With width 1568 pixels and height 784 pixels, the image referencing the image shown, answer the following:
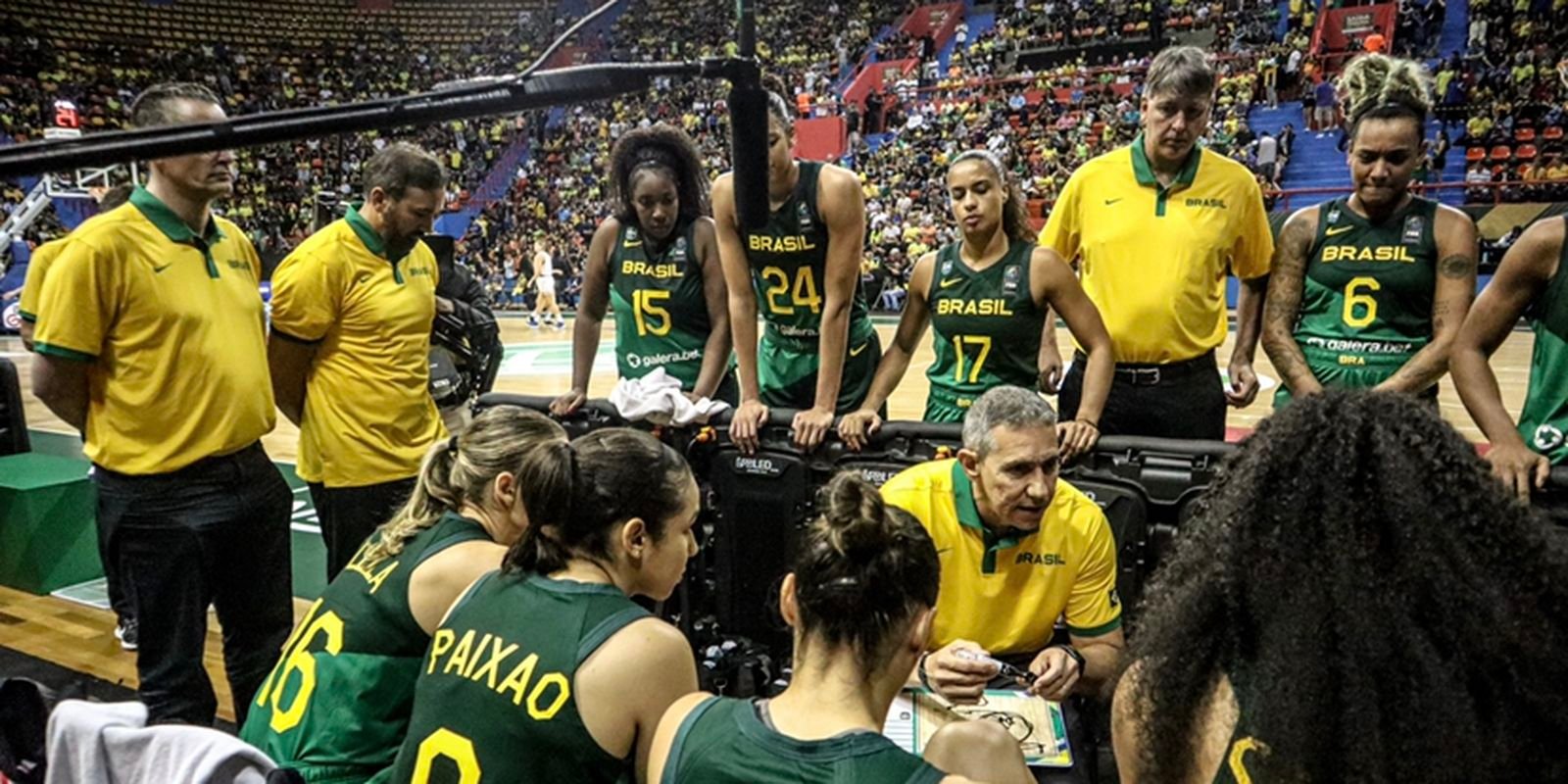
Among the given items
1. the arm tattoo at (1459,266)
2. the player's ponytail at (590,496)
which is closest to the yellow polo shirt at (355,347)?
the player's ponytail at (590,496)

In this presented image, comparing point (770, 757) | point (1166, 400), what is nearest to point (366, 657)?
point (770, 757)

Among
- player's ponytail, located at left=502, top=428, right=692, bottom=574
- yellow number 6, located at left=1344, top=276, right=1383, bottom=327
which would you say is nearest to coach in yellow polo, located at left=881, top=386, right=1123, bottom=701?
player's ponytail, located at left=502, top=428, right=692, bottom=574

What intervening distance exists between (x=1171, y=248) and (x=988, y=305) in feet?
1.89

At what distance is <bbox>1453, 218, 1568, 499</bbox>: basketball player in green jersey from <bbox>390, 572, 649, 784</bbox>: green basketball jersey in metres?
2.03

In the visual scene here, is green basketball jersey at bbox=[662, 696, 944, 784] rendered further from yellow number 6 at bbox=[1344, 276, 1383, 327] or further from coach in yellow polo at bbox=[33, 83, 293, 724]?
yellow number 6 at bbox=[1344, 276, 1383, 327]

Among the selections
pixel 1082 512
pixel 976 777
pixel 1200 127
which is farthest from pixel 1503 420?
pixel 976 777

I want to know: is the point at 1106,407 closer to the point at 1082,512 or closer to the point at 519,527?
the point at 1082,512

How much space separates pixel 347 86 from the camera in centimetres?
2623

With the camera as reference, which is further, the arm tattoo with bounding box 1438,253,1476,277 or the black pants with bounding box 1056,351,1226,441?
the black pants with bounding box 1056,351,1226,441

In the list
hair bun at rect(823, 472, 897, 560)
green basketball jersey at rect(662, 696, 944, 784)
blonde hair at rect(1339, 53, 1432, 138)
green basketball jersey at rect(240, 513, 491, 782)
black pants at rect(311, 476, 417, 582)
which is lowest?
black pants at rect(311, 476, 417, 582)

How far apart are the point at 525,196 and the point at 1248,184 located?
22.3 m

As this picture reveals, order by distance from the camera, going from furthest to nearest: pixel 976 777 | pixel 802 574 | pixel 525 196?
pixel 525 196 → pixel 976 777 → pixel 802 574

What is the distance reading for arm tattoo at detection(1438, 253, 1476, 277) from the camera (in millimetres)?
2816

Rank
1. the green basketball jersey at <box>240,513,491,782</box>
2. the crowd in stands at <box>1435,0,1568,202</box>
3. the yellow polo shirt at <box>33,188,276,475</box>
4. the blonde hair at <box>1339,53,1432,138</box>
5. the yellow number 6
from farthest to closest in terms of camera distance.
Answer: the crowd in stands at <box>1435,0,1568,202</box> < the yellow number 6 < the blonde hair at <box>1339,53,1432,138</box> < the yellow polo shirt at <box>33,188,276,475</box> < the green basketball jersey at <box>240,513,491,782</box>
